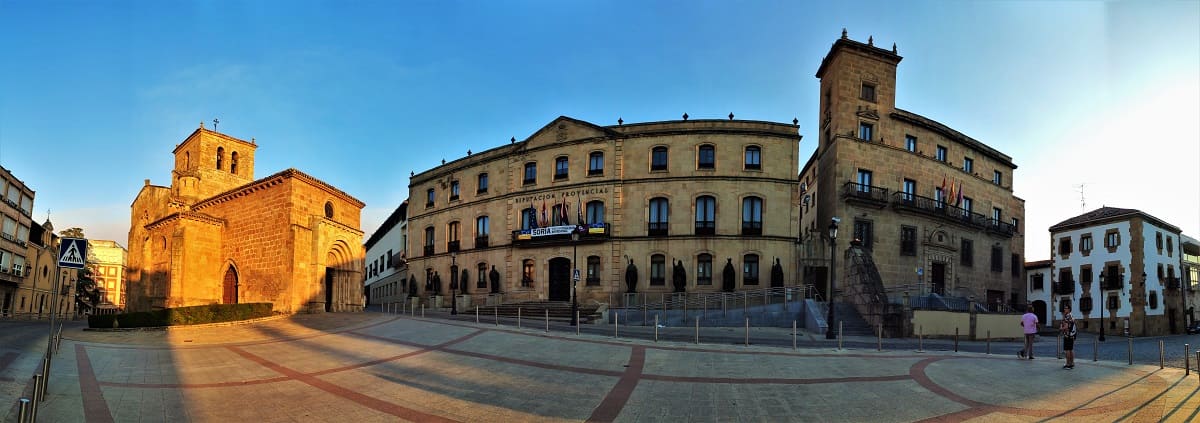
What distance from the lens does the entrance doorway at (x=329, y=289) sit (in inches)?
1147

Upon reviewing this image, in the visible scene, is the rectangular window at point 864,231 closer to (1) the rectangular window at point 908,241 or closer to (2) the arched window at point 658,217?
(1) the rectangular window at point 908,241

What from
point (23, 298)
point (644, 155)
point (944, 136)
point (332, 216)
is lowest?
point (23, 298)

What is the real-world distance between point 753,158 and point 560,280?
1331cm

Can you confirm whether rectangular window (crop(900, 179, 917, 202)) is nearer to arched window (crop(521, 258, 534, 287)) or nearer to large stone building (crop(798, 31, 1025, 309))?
large stone building (crop(798, 31, 1025, 309))

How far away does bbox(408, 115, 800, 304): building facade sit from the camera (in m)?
31.5

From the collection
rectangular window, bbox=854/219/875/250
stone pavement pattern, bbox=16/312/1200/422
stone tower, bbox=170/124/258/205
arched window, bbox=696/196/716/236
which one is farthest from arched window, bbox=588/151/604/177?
stone tower, bbox=170/124/258/205

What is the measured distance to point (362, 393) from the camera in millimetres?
10516

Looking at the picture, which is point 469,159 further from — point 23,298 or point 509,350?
point 23,298

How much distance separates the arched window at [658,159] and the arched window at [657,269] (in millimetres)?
5052

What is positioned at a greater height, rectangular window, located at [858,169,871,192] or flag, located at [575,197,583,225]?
rectangular window, located at [858,169,871,192]

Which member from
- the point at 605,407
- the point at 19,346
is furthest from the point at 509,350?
the point at 19,346

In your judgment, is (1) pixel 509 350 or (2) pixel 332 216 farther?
(2) pixel 332 216

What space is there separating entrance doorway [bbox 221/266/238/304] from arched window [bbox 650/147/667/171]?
2287cm

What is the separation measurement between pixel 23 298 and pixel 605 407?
61727 millimetres
